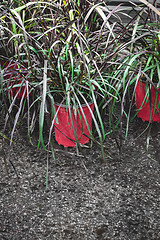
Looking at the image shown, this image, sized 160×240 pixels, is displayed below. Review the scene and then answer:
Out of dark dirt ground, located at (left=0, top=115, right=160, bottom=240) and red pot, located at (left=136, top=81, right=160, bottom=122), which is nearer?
dark dirt ground, located at (left=0, top=115, right=160, bottom=240)

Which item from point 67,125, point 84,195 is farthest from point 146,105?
point 84,195

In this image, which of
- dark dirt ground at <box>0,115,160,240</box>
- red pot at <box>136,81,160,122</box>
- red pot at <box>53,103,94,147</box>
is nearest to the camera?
dark dirt ground at <box>0,115,160,240</box>

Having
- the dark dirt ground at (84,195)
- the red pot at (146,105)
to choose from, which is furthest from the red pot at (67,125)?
the red pot at (146,105)

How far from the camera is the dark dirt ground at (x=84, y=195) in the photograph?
1.13 m

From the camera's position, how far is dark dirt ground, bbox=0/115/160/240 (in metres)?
1.13

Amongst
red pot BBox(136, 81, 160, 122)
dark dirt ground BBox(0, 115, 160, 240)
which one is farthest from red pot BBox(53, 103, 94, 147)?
red pot BBox(136, 81, 160, 122)

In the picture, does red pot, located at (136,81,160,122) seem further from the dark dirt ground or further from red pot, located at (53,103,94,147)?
red pot, located at (53,103,94,147)

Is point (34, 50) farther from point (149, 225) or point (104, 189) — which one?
point (149, 225)

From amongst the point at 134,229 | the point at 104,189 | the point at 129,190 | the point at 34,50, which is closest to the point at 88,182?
the point at 104,189

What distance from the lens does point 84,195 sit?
1278 millimetres

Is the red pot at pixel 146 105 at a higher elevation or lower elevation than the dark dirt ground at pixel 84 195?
higher

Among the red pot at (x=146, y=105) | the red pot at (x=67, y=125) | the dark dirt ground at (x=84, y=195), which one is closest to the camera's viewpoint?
the dark dirt ground at (x=84, y=195)

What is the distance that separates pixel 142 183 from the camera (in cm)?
133

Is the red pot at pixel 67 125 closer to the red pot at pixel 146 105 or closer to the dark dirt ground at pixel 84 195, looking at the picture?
the dark dirt ground at pixel 84 195
